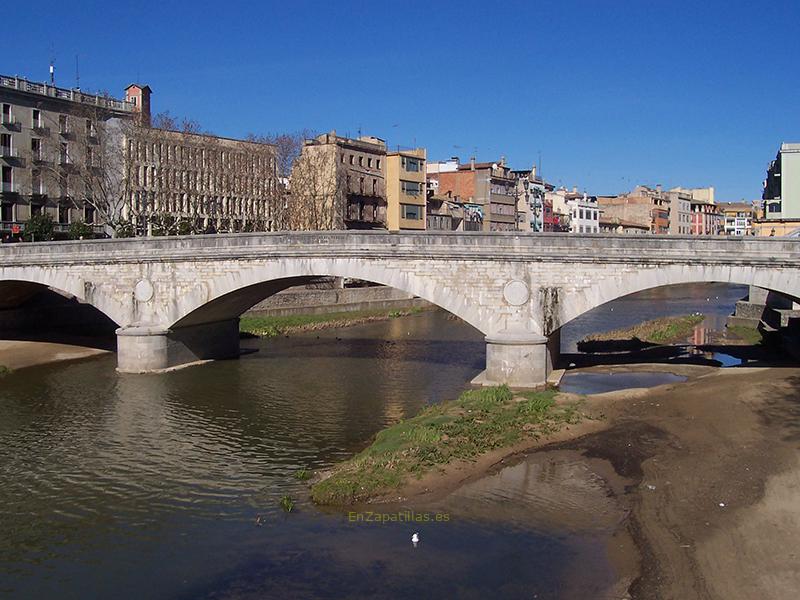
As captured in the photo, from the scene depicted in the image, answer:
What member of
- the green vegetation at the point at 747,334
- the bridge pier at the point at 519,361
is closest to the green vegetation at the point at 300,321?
the bridge pier at the point at 519,361

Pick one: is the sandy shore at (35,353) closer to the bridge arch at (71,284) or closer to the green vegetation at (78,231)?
the bridge arch at (71,284)

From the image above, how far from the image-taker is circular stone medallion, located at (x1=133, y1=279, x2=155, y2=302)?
38906 mm

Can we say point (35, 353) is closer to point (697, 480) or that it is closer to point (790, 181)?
point (697, 480)

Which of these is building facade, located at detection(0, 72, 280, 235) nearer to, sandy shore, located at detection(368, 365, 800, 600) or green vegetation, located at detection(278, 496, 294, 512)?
sandy shore, located at detection(368, 365, 800, 600)

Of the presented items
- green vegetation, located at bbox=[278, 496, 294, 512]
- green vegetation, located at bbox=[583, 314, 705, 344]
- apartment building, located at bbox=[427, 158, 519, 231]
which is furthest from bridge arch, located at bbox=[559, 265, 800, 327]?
apartment building, located at bbox=[427, 158, 519, 231]

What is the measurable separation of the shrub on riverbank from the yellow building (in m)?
32.2

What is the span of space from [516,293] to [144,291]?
18.0 meters

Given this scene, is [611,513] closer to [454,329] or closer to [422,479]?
[422,479]

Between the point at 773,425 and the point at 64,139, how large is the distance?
5731cm

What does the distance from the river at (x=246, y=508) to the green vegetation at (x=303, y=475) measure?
36cm

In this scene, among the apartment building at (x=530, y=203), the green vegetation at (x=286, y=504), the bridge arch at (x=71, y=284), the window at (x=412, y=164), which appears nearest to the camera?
the green vegetation at (x=286, y=504)

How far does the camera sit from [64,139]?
64.2 metres

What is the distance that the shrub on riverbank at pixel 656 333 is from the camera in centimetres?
4600

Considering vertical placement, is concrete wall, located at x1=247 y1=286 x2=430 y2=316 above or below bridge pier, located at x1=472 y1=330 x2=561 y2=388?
above
